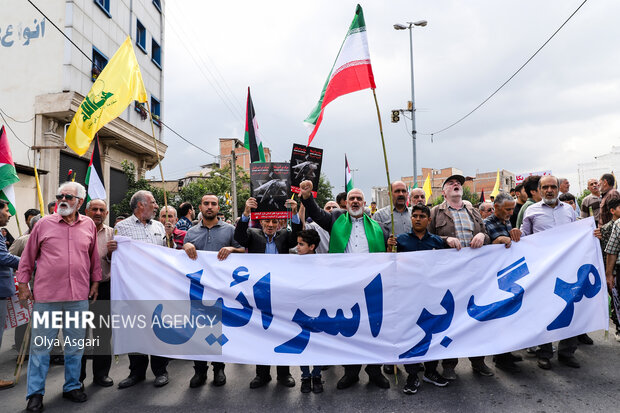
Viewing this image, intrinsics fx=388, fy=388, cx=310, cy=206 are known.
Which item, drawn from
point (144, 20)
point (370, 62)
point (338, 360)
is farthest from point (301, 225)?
point (144, 20)

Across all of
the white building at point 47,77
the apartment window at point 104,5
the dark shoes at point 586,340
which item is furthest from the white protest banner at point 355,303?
the apartment window at point 104,5

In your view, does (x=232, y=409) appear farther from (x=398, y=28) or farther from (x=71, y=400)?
(x=398, y=28)

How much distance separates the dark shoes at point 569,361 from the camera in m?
4.00

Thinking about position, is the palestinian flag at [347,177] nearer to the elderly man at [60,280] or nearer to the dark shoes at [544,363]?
the dark shoes at [544,363]

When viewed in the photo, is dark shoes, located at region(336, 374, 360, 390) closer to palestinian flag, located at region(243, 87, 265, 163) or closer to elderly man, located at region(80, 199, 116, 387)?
elderly man, located at region(80, 199, 116, 387)

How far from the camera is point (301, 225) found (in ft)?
14.5

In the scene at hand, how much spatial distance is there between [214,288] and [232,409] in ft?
3.56

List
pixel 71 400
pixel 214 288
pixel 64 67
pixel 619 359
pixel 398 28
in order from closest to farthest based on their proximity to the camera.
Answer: pixel 71 400 < pixel 214 288 < pixel 619 359 < pixel 64 67 < pixel 398 28

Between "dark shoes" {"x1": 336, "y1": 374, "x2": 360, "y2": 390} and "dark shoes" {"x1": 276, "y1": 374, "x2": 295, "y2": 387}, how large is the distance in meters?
0.45

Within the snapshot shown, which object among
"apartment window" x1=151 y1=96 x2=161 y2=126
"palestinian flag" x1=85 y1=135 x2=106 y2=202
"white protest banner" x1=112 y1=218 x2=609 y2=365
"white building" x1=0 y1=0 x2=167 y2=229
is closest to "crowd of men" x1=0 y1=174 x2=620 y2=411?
"white protest banner" x1=112 y1=218 x2=609 y2=365

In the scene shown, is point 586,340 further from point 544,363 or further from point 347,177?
point 347,177

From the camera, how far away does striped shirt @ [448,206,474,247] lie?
4.07m

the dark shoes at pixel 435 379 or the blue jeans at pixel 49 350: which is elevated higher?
the blue jeans at pixel 49 350

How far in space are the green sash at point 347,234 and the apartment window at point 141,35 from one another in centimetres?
1719
